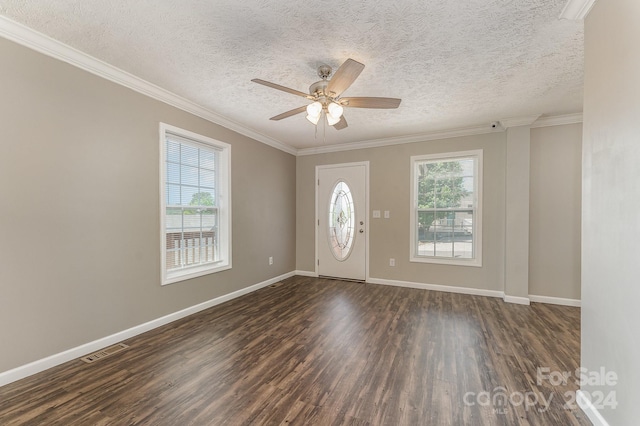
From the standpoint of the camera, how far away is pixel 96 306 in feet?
8.00

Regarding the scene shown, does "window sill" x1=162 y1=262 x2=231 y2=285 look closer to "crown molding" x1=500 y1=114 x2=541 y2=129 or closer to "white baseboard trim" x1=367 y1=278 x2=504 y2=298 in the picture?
"white baseboard trim" x1=367 y1=278 x2=504 y2=298

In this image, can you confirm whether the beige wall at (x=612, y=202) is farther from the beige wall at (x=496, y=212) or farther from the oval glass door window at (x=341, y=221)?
the oval glass door window at (x=341, y=221)

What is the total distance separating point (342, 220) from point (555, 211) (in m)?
3.21

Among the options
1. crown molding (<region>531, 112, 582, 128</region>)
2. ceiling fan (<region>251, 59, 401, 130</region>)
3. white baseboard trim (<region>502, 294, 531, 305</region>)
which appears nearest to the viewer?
ceiling fan (<region>251, 59, 401, 130</region>)

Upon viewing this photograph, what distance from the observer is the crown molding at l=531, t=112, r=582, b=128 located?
364 cm

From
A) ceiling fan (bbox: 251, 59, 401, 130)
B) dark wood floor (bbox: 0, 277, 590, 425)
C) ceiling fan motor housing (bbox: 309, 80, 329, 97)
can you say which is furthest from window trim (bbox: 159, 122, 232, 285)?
ceiling fan motor housing (bbox: 309, 80, 329, 97)

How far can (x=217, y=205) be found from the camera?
12.6 ft

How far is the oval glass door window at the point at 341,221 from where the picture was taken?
513 centimetres

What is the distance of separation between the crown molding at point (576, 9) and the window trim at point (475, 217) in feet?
8.35

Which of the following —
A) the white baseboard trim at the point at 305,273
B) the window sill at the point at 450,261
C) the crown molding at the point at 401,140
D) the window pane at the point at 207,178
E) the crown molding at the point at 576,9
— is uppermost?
the crown molding at the point at 576,9

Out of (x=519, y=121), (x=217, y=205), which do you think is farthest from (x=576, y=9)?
(x=217, y=205)

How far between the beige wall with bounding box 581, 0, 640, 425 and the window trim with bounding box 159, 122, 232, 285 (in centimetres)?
366

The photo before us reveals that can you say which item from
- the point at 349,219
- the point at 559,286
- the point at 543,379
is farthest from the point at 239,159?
the point at 559,286

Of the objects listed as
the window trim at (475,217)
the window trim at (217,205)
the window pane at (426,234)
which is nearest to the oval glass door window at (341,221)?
the window trim at (475,217)
